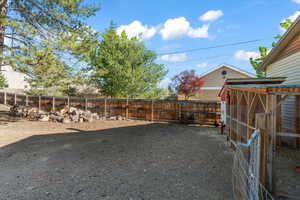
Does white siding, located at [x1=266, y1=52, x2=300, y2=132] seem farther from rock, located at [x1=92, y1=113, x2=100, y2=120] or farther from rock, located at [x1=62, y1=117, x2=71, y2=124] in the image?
rock, located at [x1=62, y1=117, x2=71, y2=124]

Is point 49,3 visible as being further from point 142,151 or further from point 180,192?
point 180,192

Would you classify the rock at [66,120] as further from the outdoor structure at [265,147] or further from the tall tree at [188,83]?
the tall tree at [188,83]

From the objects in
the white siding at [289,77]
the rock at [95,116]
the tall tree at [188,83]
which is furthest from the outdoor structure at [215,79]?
the white siding at [289,77]

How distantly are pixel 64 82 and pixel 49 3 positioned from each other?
375cm

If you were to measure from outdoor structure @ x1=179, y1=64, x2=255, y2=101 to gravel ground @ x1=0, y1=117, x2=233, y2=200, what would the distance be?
541 inches

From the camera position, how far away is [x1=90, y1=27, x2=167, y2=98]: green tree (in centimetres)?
1423

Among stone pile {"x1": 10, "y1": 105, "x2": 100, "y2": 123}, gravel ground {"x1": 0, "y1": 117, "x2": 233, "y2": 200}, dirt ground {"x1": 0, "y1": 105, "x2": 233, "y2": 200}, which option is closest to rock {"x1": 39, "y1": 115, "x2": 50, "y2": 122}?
stone pile {"x1": 10, "y1": 105, "x2": 100, "y2": 123}

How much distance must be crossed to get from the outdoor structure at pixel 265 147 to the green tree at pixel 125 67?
381 inches

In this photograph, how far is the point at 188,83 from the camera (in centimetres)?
1819

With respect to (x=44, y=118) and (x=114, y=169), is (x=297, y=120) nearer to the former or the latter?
(x=114, y=169)

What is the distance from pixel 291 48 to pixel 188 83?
12.3 m

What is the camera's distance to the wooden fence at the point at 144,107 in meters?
9.79

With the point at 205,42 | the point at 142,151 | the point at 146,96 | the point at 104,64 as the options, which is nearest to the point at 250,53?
the point at 205,42

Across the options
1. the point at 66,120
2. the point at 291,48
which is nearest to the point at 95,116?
the point at 66,120
